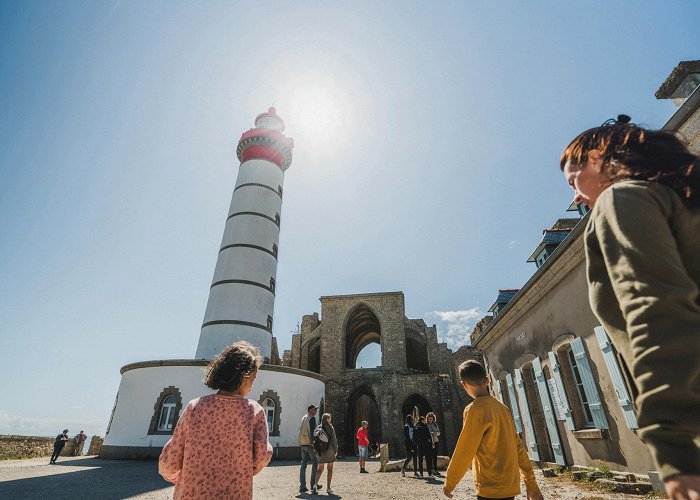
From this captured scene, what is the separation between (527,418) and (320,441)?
19.7 feet

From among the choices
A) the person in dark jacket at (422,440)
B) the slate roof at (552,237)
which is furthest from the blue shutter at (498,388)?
the slate roof at (552,237)

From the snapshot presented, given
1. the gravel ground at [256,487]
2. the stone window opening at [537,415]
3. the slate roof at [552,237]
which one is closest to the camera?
the gravel ground at [256,487]

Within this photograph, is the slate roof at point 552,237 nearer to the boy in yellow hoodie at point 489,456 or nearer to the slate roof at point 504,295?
the slate roof at point 504,295

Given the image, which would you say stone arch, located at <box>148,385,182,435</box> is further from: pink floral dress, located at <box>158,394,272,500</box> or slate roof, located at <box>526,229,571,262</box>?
slate roof, located at <box>526,229,571,262</box>

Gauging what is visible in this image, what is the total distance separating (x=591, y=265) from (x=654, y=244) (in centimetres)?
30

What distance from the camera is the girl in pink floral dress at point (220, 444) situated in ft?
6.54

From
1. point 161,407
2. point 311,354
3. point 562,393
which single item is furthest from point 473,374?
point 311,354

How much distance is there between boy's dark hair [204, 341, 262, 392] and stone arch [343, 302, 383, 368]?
21874 mm

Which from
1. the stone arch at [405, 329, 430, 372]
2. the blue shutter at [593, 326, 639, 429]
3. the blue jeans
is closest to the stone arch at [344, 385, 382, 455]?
the stone arch at [405, 329, 430, 372]

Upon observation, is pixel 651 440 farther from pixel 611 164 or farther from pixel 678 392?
pixel 611 164

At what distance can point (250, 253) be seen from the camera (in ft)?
57.0

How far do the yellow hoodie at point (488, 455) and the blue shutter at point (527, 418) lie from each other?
7795mm

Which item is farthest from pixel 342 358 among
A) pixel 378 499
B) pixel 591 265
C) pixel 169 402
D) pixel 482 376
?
pixel 591 265

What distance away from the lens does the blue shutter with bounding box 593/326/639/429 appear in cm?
566
